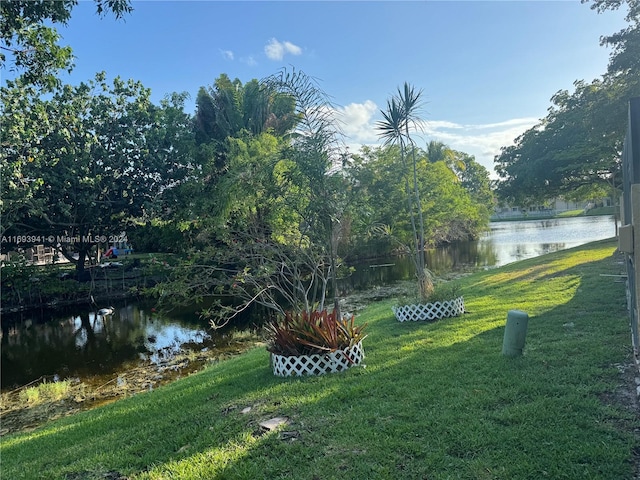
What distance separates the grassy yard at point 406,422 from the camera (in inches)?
112

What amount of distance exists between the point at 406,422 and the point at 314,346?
1990 mm

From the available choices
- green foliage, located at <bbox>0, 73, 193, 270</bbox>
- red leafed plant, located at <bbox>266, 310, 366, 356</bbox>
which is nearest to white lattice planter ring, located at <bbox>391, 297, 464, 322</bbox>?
red leafed plant, located at <bbox>266, 310, 366, 356</bbox>

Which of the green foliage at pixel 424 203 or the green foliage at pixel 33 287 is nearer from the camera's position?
the green foliage at pixel 33 287

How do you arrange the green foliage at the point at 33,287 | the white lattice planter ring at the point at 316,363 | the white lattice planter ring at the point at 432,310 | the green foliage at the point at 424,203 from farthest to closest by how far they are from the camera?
the green foliage at the point at 424,203 → the green foliage at the point at 33,287 → the white lattice planter ring at the point at 432,310 → the white lattice planter ring at the point at 316,363

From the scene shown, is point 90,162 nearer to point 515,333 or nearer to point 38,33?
point 38,33

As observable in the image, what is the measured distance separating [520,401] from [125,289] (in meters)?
22.9

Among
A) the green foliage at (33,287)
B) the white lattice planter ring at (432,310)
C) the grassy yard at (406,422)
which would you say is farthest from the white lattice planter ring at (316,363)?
the green foliage at (33,287)

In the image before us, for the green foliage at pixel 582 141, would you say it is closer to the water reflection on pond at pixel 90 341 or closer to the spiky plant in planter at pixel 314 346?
the spiky plant in planter at pixel 314 346

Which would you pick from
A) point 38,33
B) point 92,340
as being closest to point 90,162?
point 92,340

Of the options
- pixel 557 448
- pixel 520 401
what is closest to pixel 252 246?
pixel 520 401

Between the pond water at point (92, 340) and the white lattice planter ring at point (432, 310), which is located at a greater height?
the white lattice planter ring at point (432, 310)

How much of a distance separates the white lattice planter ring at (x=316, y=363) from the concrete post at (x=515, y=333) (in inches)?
74.4

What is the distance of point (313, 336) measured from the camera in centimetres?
536

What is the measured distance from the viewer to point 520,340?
4.61m
